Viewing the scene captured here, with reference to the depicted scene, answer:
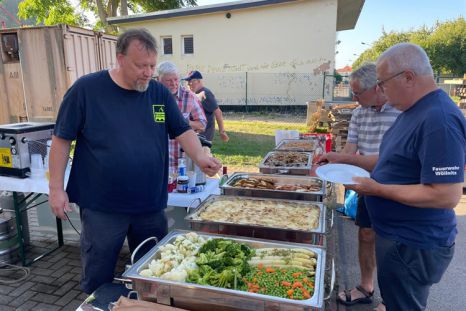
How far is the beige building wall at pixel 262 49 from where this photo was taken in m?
14.4

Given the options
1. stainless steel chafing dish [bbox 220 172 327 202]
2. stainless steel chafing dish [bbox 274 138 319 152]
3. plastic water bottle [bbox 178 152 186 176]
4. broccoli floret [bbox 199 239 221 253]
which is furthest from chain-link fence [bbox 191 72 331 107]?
broccoli floret [bbox 199 239 221 253]

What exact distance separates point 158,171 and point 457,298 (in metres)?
2.93

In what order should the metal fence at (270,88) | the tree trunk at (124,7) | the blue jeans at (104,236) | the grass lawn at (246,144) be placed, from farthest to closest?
1. the tree trunk at (124,7)
2. the metal fence at (270,88)
3. the grass lawn at (246,144)
4. the blue jeans at (104,236)

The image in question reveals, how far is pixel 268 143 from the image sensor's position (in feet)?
30.7

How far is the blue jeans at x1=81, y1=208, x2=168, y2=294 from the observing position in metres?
2.07

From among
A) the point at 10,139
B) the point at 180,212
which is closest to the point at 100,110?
the point at 180,212

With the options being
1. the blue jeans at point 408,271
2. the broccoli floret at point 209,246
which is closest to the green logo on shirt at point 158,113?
the broccoli floret at point 209,246

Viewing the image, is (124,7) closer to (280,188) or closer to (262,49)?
(262,49)

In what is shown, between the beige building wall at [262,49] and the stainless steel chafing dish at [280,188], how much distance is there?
12660 mm

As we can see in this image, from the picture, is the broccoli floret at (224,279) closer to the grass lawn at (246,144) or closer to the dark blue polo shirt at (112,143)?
the dark blue polo shirt at (112,143)

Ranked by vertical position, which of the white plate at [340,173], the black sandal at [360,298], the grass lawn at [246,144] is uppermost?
the white plate at [340,173]

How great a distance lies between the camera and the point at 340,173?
2115mm

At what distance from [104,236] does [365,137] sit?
221cm

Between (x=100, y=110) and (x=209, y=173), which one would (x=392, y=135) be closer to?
(x=209, y=173)
